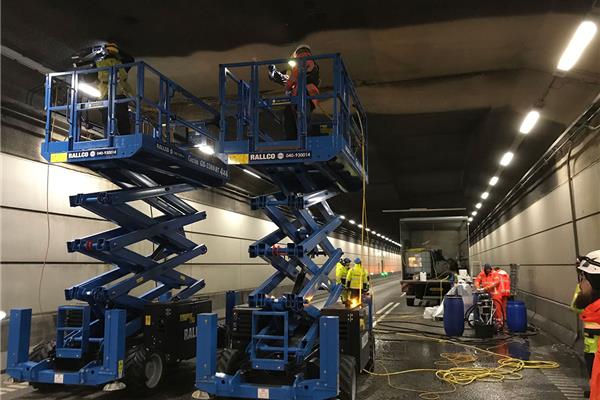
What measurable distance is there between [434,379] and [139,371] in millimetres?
4562

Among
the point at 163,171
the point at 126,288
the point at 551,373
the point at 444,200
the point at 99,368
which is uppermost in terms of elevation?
the point at 444,200

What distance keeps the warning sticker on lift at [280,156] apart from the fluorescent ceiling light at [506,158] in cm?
990

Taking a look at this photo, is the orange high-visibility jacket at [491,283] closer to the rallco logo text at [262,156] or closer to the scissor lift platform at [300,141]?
the scissor lift platform at [300,141]

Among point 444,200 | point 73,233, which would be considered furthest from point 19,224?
point 444,200

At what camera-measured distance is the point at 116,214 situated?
7.09m

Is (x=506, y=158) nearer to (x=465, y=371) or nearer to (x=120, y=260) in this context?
(x=465, y=371)

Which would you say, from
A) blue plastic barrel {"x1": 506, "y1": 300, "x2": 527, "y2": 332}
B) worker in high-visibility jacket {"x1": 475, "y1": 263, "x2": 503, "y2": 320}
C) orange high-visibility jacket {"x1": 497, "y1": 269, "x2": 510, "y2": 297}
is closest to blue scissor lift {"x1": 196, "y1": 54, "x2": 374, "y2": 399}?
blue plastic barrel {"x1": 506, "y1": 300, "x2": 527, "y2": 332}

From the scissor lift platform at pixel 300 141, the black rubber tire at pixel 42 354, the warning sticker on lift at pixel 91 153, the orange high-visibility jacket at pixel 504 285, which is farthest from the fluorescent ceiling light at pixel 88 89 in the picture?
the orange high-visibility jacket at pixel 504 285

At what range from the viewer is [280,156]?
6246 millimetres

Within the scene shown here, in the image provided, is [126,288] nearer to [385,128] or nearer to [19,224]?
[19,224]

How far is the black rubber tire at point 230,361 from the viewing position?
20.6ft

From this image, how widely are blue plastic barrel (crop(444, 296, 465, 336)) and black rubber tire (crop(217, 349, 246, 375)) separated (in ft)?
22.5

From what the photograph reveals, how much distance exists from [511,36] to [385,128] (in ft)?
16.9

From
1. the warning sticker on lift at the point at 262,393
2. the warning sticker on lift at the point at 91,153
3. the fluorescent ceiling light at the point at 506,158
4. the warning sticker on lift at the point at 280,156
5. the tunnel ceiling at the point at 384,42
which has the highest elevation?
the tunnel ceiling at the point at 384,42
